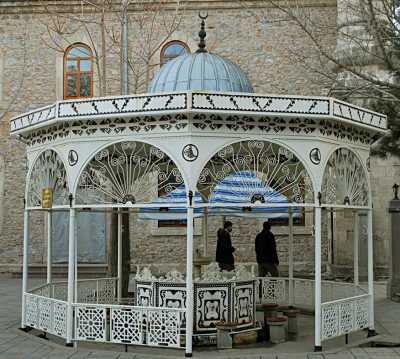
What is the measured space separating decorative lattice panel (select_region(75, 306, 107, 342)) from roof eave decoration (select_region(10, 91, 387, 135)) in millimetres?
2589

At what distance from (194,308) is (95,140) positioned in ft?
8.85

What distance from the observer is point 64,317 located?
375 inches

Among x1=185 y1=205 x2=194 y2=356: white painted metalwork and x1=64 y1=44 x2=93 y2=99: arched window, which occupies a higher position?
x1=64 y1=44 x2=93 y2=99: arched window

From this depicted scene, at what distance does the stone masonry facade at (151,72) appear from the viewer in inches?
796

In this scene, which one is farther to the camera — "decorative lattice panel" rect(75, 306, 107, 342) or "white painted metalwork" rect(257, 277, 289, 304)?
"white painted metalwork" rect(257, 277, 289, 304)

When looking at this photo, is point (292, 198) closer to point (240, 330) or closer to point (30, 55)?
point (240, 330)

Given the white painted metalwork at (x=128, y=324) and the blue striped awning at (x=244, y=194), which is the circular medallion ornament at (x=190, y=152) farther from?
the white painted metalwork at (x=128, y=324)

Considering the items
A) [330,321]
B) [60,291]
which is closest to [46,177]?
[60,291]

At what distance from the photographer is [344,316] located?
9.60 m

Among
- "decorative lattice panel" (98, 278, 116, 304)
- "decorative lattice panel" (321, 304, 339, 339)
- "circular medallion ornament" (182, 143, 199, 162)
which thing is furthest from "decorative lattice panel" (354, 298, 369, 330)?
"decorative lattice panel" (98, 278, 116, 304)

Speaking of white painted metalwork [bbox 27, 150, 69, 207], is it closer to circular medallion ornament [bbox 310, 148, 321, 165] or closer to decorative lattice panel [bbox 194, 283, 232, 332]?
decorative lattice panel [bbox 194, 283, 232, 332]

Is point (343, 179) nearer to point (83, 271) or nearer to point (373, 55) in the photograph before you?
point (373, 55)

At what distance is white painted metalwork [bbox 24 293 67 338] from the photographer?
9531 millimetres

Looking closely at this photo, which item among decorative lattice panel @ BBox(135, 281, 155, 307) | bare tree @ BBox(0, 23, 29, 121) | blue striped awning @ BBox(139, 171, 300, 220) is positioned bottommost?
decorative lattice panel @ BBox(135, 281, 155, 307)
